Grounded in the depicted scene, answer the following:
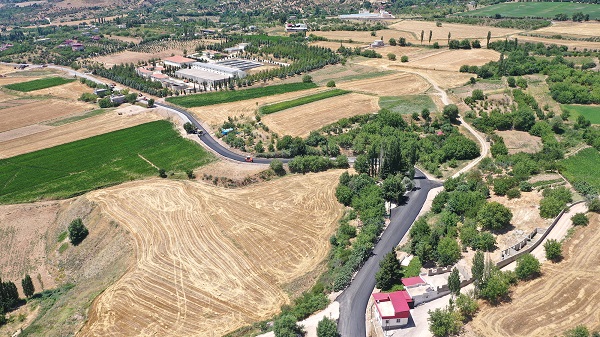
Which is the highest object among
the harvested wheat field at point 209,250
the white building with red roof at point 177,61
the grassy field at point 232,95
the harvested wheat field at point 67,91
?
the white building with red roof at point 177,61

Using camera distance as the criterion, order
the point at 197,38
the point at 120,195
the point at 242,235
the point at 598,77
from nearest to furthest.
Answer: the point at 242,235 → the point at 120,195 → the point at 598,77 → the point at 197,38

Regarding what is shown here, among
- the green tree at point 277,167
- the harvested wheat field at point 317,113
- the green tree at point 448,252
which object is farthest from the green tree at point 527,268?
the harvested wheat field at point 317,113

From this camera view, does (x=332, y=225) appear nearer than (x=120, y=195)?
Yes

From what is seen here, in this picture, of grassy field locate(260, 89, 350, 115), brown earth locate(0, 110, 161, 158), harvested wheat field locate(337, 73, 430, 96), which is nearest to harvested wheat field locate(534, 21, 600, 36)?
harvested wheat field locate(337, 73, 430, 96)

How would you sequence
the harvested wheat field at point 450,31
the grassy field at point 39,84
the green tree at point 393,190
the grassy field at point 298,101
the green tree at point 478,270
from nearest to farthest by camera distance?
the green tree at point 478,270 < the green tree at point 393,190 < the grassy field at point 298,101 < the grassy field at point 39,84 < the harvested wheat field at point 450,31

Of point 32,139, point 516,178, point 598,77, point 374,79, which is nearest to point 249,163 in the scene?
point 516,178

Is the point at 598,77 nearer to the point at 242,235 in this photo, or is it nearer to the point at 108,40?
the point at 242,235

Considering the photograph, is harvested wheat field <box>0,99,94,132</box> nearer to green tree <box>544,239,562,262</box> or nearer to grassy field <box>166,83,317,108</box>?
grassy field <box>166,83,317,108</box>

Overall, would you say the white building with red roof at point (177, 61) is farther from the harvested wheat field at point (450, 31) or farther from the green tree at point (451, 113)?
the green tree at point (451, 113)
